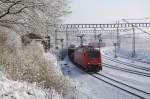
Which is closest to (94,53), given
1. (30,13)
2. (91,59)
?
(91,59)

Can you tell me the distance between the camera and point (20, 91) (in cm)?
1132

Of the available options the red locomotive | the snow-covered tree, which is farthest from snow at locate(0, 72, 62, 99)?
the red locomotive

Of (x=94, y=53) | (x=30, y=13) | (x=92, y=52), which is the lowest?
(x=94, y=53)

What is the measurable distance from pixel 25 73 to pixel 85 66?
23.4 metres

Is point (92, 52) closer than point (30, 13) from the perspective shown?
No

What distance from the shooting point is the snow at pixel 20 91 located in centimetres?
1080

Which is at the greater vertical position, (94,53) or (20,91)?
(20,91)

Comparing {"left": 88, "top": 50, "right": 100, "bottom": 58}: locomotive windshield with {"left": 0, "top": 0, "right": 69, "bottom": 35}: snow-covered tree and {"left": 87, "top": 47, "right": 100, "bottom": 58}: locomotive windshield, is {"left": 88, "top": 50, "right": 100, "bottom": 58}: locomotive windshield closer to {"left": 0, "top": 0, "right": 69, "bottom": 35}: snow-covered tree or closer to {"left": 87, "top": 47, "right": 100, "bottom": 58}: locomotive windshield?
{"left": 87, "top": 47, "right": 100, "bottom": 58}: locomotive windshield

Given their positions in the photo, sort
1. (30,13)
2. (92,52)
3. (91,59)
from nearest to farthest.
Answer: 1. (30,13)
2. (91,59)
3. (92,52)

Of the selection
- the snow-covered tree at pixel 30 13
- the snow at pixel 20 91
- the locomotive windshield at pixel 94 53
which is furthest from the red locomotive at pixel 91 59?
the snow at pixel 20 91

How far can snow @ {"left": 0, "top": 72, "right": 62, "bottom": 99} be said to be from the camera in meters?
10.8

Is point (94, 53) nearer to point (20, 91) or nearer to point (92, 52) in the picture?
point (92, 52)

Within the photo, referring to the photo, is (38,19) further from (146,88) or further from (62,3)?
(146,88)

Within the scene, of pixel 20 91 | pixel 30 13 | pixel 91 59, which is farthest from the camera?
pixel 91 59
